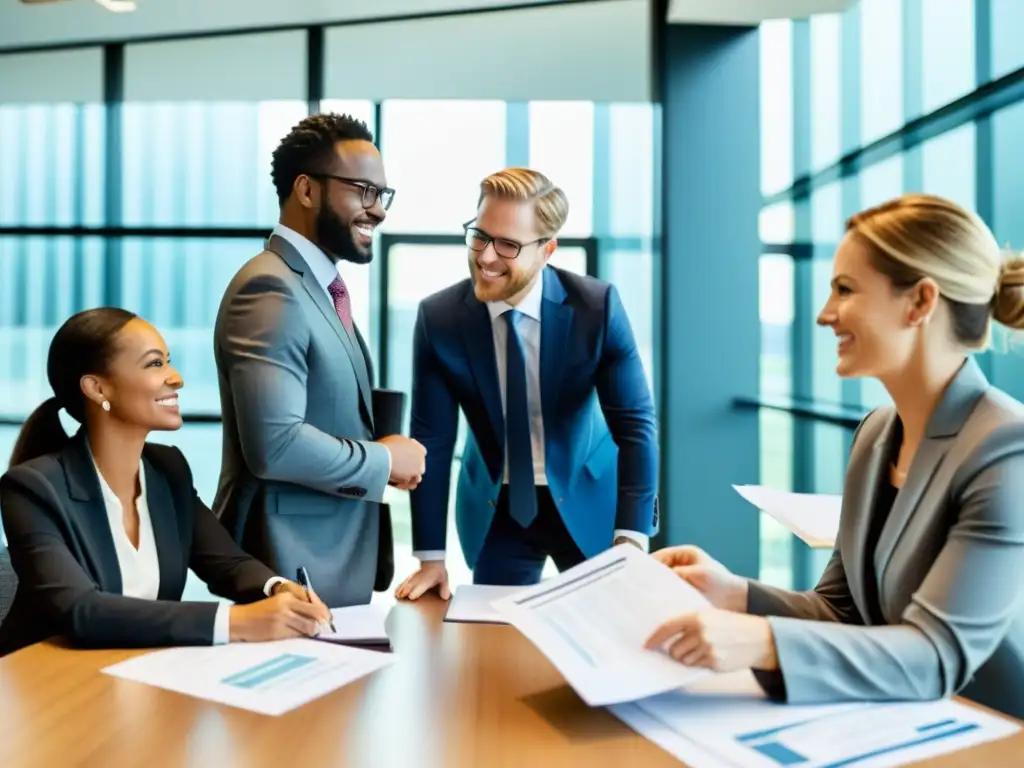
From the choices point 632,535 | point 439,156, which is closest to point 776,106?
point 439,156

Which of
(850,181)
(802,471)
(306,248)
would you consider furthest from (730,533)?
(306,248)

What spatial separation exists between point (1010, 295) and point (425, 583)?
113 centimetres

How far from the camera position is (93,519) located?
1616 millimetres

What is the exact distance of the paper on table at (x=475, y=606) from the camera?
162 cm

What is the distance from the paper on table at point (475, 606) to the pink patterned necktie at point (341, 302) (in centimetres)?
60

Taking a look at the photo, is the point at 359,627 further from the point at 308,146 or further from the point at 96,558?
the point at 308,146

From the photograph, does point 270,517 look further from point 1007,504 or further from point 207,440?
point 207,440

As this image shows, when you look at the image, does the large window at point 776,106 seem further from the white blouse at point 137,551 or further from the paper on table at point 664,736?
the paper on table at point 664,736

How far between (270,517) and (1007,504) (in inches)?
49.8

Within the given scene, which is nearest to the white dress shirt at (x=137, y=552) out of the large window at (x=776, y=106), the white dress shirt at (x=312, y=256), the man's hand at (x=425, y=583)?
the man's hand at (x=425, y=583)

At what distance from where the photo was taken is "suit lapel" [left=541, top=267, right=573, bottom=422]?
7.30 feet

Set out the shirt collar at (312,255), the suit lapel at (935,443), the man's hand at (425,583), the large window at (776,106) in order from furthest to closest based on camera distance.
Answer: the large window at (776,106)
the shirt collar at (312,255)
the man's hand at (425,583)
the suit lapel at (935,443)

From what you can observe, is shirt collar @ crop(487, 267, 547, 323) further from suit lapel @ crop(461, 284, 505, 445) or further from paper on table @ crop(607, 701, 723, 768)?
paper on table @ crop(607, 701, 723, 768)

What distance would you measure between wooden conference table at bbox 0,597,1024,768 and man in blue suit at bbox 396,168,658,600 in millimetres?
865
